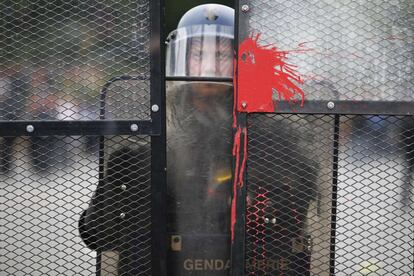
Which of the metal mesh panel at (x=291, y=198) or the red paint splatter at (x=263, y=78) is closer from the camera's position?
the red paint splatter at (x=263, y=78)

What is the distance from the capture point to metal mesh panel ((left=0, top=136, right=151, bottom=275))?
1.85 m

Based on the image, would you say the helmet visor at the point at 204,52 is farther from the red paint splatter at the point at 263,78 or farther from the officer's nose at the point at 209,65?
the red paint splatter at the point at 263,78

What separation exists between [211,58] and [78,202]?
926 mm

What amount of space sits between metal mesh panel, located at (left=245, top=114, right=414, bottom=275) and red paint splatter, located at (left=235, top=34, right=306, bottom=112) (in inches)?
3.4

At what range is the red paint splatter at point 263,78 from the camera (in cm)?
182

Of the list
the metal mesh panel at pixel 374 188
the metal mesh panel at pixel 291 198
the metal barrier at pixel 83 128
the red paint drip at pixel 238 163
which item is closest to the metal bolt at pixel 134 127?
the metal barrier at pixel 83 128

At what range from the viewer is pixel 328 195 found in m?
1.93

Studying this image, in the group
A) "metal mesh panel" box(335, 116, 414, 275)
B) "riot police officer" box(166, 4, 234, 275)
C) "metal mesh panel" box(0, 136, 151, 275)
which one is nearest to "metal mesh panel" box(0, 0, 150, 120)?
"metal mesh panel" box(0, 136, 151, 275)

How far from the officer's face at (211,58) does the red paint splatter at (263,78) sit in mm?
391

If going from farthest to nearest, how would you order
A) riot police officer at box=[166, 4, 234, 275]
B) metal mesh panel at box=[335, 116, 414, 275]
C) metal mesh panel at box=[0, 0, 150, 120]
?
1. riot police officer at box=[166, 4, 234, 275]
2. metal mesh panel at box=[335, 116, 414, 275]
3. metal mesh panel at box=[0, 0, 150, 120]

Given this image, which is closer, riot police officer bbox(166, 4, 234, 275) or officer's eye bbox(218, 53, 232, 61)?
riot police officer bbox(166, 4, 234, 275)

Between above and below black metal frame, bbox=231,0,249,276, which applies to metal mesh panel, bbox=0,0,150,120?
above

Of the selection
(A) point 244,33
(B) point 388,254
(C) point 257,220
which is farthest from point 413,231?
(A) point 244,33

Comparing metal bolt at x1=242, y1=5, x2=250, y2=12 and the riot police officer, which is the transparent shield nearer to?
the riot police officer
